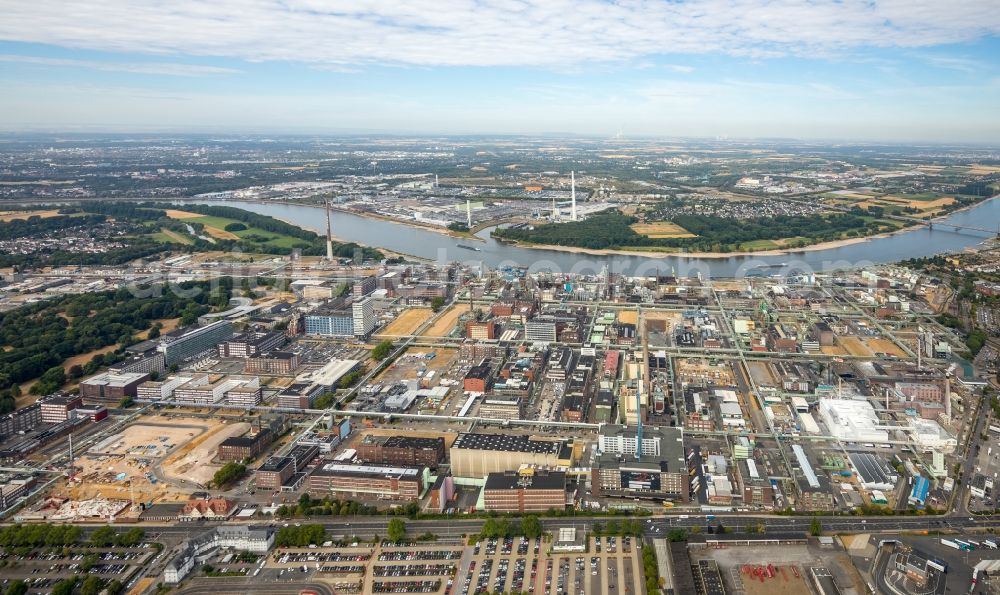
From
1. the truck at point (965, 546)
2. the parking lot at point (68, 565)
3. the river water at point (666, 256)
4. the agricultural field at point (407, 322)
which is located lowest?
the parking lot at point (68, 565)

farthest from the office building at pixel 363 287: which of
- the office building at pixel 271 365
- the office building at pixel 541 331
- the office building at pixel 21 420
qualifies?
the office building at pixel 21 420

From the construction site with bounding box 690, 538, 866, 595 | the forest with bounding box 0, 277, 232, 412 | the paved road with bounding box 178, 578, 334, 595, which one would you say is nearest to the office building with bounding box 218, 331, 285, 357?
the forest with bounding box 0, 277, 232, 412

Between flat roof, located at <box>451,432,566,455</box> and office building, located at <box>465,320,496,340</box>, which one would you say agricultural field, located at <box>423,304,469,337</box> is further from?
flat roof, located at <box>451,432,566,455</box>

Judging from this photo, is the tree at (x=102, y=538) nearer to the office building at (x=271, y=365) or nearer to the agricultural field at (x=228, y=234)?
the office building at (x=271, y=365)

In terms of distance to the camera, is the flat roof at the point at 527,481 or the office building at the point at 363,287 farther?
the office building at the point at 363,287

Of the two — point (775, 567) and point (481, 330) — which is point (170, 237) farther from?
point (775, 567)

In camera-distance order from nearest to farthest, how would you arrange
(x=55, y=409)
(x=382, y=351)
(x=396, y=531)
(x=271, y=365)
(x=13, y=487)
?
(x=396, y=531), (x=13, y=487), (x=55, y=409), (x=271, y=365), (x=382, y=351)

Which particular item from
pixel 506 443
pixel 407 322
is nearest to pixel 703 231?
pixel 407 322
